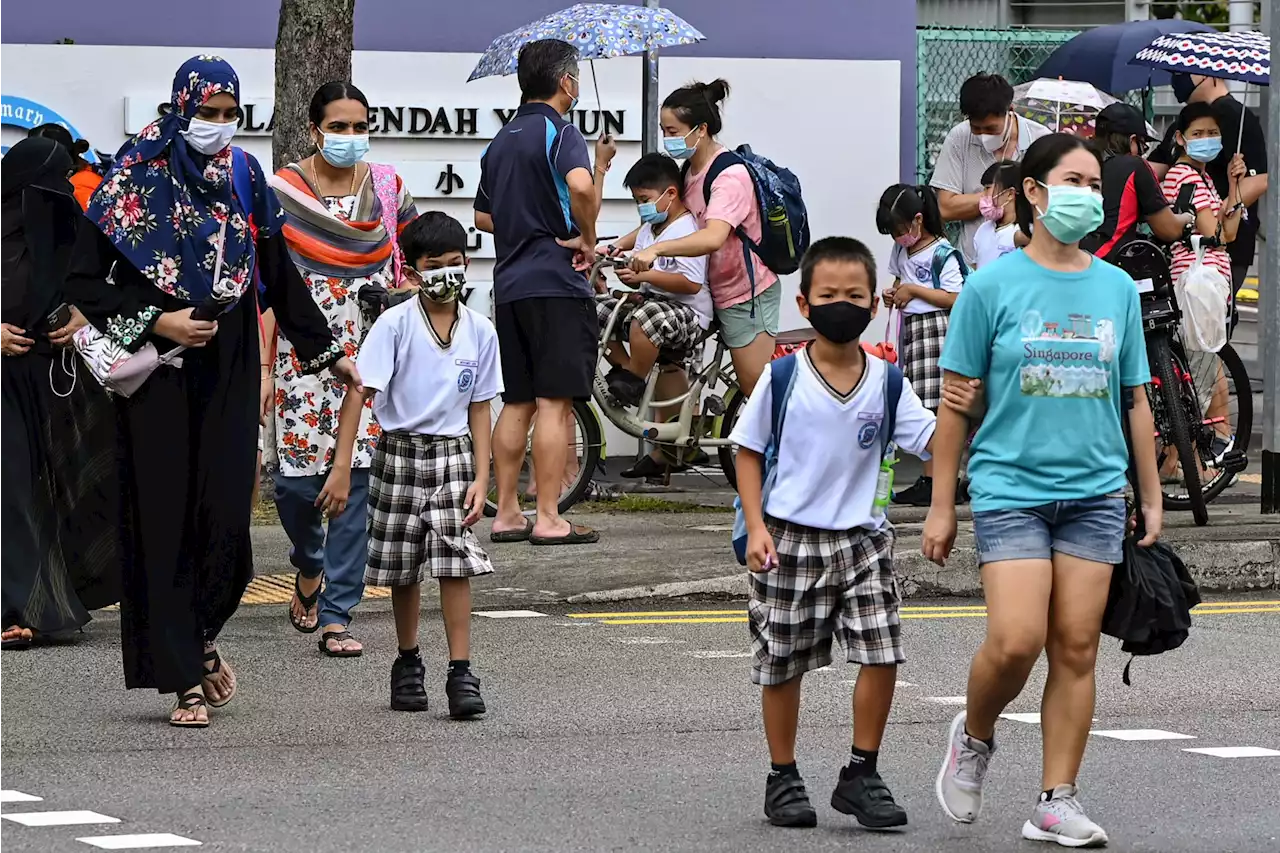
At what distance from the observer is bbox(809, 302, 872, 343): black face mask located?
5.82 m

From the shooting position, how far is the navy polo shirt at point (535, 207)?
9984 millimetres

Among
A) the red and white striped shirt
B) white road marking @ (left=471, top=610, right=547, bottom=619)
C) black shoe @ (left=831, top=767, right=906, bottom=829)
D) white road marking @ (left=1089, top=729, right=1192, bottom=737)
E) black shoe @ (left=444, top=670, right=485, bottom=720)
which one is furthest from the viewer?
the red and white striped shirt

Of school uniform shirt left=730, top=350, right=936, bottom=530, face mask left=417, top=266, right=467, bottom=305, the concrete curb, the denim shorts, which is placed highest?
face mask left=417, top=266, right=467, bottom=305

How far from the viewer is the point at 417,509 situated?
7340 millimetres

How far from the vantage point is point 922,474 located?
40.3ft

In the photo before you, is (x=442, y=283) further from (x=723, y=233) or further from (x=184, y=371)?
(x=723, y=233)

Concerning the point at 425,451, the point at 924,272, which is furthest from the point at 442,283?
the point at 924,272

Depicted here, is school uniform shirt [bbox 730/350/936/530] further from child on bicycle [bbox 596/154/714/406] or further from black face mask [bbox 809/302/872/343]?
child on bicycle [bbox 596/154/714/406]

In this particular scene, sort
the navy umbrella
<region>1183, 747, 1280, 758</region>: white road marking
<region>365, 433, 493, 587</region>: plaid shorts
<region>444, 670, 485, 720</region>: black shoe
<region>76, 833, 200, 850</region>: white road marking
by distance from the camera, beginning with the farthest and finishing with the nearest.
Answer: the navy umbrella, <region>365, 433, 493, 587</region>: plaid shorts, <region>444, 670, 485, 720</region>: black shoe, <region>1183, 747, 1280, 758</region>: white road marking, <region>76, 833, 200, 850</region>: white road marking

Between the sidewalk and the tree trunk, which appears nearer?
the sidewalk

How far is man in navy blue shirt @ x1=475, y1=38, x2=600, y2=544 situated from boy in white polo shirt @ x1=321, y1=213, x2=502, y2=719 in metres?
2.53

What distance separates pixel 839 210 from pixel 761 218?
2859mm

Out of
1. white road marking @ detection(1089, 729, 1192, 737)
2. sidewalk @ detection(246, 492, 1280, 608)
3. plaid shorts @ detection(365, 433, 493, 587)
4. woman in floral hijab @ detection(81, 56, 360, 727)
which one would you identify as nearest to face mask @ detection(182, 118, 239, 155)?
woman in floral hijab @ detection(81, 56, 360, 727)

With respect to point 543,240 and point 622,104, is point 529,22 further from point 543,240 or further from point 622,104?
point 543,240
